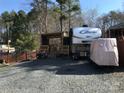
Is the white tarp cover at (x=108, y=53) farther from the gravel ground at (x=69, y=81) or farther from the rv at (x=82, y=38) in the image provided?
the rv at (x=82, y=38)

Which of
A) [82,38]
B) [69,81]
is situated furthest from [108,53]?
[82,38]

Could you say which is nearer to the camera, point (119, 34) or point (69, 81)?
point (69, 81)

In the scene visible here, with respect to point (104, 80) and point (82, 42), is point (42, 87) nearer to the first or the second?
point (104, 80)

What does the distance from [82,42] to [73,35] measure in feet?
3.24

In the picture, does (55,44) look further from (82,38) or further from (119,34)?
(119,34)

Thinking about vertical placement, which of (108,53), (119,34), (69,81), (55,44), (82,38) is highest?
(119,34)

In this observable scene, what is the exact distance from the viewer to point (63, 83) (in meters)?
16.5

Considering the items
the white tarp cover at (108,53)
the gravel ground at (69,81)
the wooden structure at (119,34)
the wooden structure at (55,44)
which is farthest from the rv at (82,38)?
the white tarp cover at (108,53)

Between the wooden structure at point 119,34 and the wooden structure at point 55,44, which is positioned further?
the wooden structure at point 55,44

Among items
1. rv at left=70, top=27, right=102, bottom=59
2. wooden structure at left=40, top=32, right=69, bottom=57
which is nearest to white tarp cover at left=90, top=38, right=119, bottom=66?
rv at left=70, top=27, right=102, bottom=59

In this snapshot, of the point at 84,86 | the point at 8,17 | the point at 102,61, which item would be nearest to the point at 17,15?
the point at 8,17

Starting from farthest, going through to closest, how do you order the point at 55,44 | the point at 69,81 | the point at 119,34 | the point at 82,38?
the point at 55,44, the point at 119,34, the point at 82,38, the point at 69,81

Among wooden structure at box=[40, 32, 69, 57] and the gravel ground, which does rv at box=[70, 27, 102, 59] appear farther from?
the gravel ground

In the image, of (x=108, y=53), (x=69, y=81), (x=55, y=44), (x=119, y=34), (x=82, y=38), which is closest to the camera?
(x=69, y=81)
